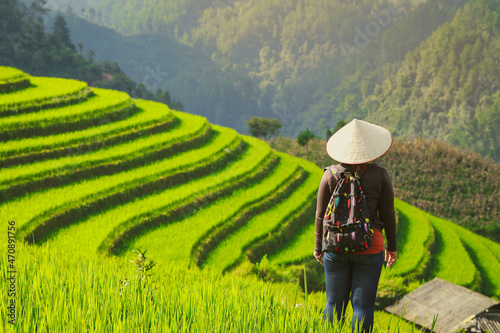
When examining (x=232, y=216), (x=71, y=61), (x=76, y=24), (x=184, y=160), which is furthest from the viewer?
(x=76, y=24)

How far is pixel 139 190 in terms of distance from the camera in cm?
885

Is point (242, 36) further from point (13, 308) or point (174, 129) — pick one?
point (13, 308)

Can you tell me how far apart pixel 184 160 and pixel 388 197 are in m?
8.07

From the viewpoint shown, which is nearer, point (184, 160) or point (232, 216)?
point (232, 216)

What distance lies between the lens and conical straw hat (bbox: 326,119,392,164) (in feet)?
9.07

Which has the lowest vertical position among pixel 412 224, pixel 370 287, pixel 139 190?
pixel 412 224

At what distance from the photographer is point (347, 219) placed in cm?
271

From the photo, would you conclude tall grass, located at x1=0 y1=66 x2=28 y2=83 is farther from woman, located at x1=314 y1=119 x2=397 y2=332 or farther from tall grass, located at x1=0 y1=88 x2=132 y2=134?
woman, located at x1=314 y1=119 x2=397 y2=332

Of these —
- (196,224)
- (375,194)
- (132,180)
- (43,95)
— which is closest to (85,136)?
(132,180)

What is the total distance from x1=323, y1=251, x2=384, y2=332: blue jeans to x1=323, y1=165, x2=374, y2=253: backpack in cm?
8

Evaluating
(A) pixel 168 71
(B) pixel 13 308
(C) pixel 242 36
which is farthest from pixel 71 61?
(C) pixel 242 36

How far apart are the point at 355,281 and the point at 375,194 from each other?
0.56m

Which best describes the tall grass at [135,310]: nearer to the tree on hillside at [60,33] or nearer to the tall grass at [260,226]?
the tall grass at [260,226]

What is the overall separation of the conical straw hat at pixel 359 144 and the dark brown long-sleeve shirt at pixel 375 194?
8 cm
